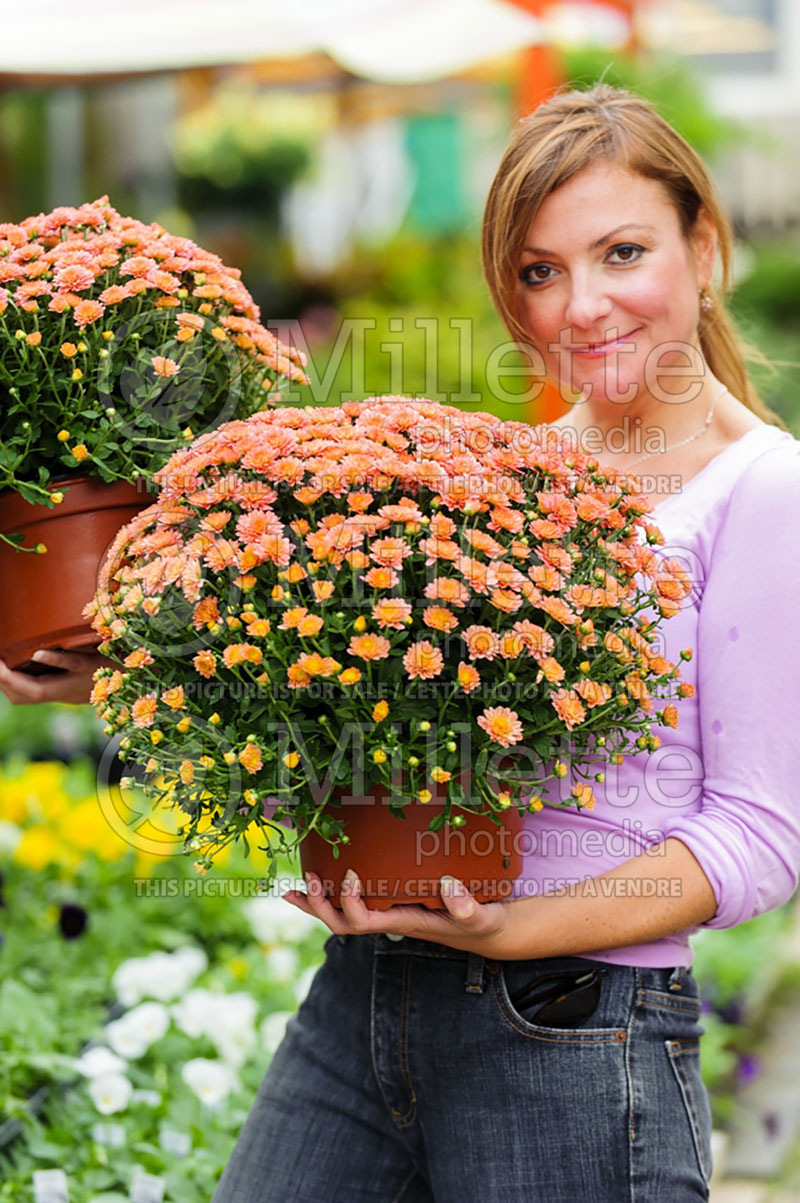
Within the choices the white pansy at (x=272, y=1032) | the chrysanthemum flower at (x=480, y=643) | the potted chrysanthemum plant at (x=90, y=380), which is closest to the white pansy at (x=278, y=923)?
the white pansy at (x=272, y=1032)

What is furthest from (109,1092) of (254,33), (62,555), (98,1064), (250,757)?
(254,33)

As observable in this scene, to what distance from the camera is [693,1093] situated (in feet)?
4.57

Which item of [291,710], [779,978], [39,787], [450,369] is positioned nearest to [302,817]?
[291,710]

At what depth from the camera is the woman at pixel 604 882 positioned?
4.31 ft

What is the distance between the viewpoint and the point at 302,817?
49.2 inches

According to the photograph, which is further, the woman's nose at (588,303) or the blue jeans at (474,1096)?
the woman's nose at (588,303)

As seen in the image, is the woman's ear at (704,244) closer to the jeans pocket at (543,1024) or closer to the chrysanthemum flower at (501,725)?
the chrysanthemum flower at (501,725)

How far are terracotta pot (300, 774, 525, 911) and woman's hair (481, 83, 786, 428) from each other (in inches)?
26.4

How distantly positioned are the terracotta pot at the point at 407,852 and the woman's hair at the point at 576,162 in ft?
2.20

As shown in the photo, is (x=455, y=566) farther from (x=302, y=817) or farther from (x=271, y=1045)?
(x=271, y=1045)

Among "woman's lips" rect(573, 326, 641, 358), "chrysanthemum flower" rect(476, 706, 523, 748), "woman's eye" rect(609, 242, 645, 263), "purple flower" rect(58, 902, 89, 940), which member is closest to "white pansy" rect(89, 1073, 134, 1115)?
"purple flower" rect(58, 902, 89, 940)

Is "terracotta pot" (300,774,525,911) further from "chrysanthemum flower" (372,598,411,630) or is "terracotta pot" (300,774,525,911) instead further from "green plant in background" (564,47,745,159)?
"green plant in background" (564,47,745,159)

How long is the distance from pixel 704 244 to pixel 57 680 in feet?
3.11

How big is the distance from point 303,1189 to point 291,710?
632mm
